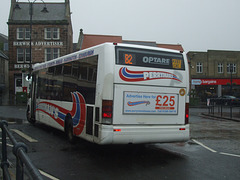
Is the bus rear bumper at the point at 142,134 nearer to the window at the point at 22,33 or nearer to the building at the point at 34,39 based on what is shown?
the building at the point at 34,39

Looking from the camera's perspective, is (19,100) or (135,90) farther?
(19,100)

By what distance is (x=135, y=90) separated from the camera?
7.12 metres

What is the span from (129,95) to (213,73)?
155 ft

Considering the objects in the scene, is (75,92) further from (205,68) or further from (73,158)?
(205,68)

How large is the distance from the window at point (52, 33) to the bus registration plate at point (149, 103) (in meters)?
37.6

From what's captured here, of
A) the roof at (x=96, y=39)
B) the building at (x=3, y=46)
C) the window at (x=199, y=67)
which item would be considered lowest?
the window at (x=199, y=67)

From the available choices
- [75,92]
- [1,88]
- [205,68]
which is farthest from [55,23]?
[75,92]

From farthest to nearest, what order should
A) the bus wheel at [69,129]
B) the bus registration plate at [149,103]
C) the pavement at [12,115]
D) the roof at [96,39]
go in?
the roof at [96,39] → the pavement at [12,115] → the bus wheel at [69,129] → the bus registration plate at [149,103]

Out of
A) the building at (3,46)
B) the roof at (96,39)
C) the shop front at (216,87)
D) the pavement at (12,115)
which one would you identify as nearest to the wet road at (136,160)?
the pavement at (12,115)

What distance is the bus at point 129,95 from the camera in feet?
22.3

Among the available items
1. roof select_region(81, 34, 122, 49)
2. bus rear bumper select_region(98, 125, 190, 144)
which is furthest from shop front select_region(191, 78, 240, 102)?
bus rear bumper select_region(98, 125, 190, 144)

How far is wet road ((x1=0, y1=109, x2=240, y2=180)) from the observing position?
5.88 meters

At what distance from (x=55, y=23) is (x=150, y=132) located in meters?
38.4

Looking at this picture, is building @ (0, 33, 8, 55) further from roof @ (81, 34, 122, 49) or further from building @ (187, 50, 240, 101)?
building @ (187, 50, 240, 101)
